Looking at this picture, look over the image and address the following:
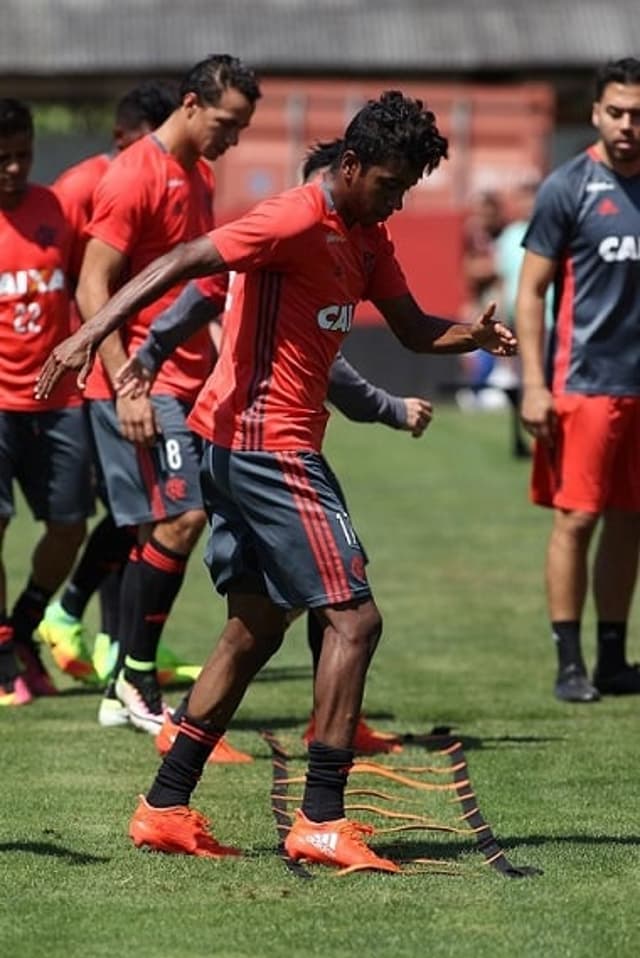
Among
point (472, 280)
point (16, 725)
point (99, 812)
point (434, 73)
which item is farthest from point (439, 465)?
point (434, 73)

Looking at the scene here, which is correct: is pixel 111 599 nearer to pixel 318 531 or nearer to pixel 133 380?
pixel 133 380

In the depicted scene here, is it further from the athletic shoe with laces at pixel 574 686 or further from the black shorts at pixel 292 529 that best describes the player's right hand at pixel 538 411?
the black shorts at pixel 292 529

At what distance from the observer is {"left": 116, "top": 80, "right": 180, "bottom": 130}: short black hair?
991 cm

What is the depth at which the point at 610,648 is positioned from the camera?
1008 cm

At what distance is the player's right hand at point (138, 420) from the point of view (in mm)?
8219

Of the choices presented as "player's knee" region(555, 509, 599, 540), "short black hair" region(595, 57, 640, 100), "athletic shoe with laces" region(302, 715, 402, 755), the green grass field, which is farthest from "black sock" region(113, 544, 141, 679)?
"short black hair" region(595, 57, 640, 100)

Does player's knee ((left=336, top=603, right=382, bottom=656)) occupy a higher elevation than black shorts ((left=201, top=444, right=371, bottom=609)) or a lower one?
lower

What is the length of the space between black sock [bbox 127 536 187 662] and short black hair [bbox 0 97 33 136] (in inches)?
64.2

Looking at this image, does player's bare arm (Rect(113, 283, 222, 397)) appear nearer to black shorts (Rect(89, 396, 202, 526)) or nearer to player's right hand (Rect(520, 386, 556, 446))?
black shorts (Rect(89, 396, 202, 526))

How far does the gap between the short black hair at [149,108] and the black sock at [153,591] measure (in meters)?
1.93

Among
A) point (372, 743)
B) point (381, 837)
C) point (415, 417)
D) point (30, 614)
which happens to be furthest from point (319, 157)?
point (30, 614)

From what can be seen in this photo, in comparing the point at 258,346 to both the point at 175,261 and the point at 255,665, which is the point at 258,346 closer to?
the point at 175,261

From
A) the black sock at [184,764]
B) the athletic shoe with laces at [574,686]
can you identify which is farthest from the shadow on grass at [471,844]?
the athletic shoe with laces at [574,686]

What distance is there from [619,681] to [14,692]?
2423 millimetres
